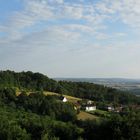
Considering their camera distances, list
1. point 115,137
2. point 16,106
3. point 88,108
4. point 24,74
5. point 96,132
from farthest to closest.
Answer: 1. point 24,74
2. point 88,108
3. point 16,106
4. point 96,132
5. point 115,137

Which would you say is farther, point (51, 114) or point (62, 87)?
point (62, 87)

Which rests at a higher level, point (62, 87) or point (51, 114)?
point (62, 87)

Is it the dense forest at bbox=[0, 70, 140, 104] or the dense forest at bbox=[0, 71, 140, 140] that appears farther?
the dense forest at bbox=[0, 70, 140, 104]

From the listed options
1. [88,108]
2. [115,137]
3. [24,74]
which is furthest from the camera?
[24,74]

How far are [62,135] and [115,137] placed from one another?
687cm

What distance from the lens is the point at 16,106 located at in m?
92.2

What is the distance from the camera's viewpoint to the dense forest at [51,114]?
44.8 meters

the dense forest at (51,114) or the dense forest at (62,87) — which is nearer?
the dense forest at (51,114)

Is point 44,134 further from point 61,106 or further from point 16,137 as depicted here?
point 61,106

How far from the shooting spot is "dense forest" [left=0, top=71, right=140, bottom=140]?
44.8 metres

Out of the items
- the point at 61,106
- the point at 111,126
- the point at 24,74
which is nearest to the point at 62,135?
the point at 111,126

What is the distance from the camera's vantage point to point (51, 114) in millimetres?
87438

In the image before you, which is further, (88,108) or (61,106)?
(88,108)

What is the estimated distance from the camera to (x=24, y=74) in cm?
14438
